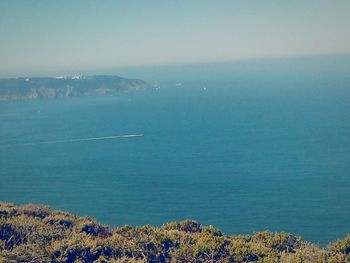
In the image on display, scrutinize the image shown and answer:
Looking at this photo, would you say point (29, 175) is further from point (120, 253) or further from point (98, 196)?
point (120, 253)

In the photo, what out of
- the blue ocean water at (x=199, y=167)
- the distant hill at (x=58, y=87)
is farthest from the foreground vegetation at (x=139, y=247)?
the distant hill at (x=58, y=87)

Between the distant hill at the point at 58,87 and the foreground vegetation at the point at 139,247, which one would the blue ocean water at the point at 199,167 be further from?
the distant hill at the point at 58,87

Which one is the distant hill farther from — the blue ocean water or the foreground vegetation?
the foreground vegetation

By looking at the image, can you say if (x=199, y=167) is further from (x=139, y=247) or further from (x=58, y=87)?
(x=58, y=87)

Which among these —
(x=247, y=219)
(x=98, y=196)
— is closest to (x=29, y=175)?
(x=98, y=196)

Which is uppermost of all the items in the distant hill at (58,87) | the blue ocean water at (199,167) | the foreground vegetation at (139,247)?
the distant hill at (58,87)
